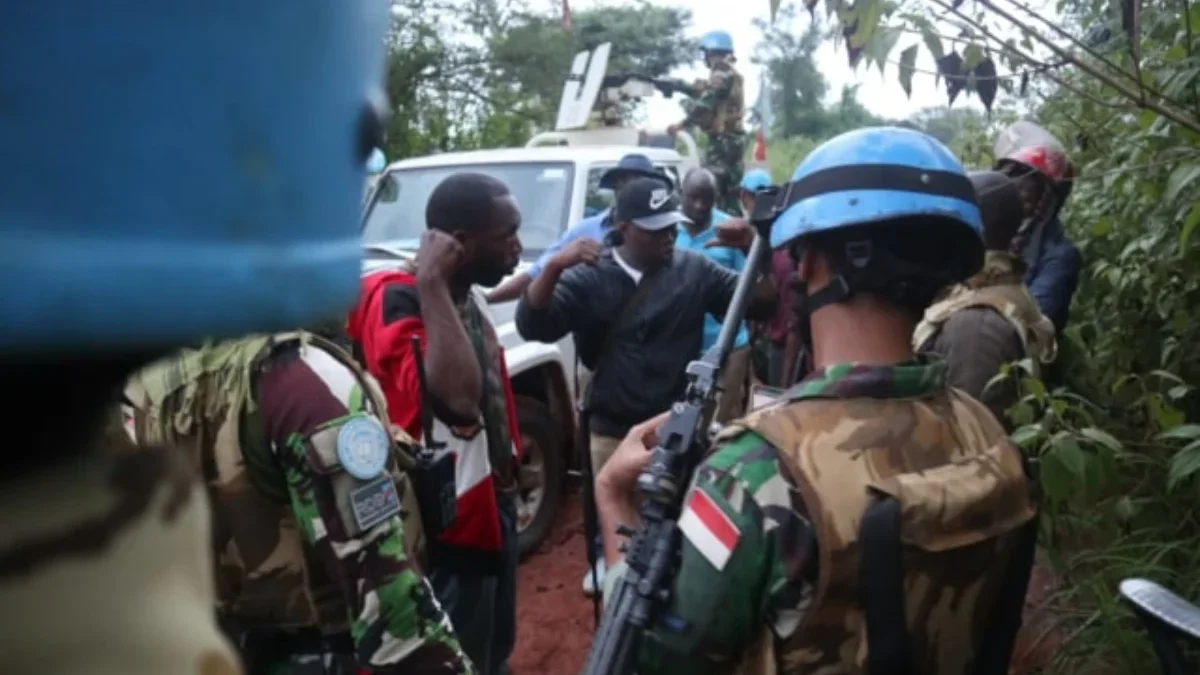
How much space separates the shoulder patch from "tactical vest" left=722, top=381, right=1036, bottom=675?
1.66 meters

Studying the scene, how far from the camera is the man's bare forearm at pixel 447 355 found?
11.1ft

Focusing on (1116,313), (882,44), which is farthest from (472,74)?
(882,44)

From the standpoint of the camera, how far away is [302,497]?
216 centimetres

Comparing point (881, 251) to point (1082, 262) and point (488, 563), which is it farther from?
point (1082, 262)

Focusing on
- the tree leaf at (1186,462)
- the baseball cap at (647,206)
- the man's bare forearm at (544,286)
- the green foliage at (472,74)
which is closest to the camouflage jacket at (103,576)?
the tree leaf at (1186,462)

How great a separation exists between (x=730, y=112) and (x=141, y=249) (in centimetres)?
928

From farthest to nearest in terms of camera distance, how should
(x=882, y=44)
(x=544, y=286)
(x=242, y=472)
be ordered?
(x=544, y=286)
(x=882, y=44)
(x=242, y=472)

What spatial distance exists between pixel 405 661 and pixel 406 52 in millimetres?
14265

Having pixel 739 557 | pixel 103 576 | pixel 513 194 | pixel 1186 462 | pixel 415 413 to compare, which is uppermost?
pixel 103 576

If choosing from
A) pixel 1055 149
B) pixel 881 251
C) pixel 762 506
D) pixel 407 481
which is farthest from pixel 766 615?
pixel 1055 149

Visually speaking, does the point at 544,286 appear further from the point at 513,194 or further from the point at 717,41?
the point at 717,41

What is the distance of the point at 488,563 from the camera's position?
11.8 feet

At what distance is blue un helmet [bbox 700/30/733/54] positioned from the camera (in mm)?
9672

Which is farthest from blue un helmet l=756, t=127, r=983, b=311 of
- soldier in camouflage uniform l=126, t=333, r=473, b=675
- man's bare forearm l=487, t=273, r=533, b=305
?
man's bare forearm l=487, t=273, r=533, b=305
